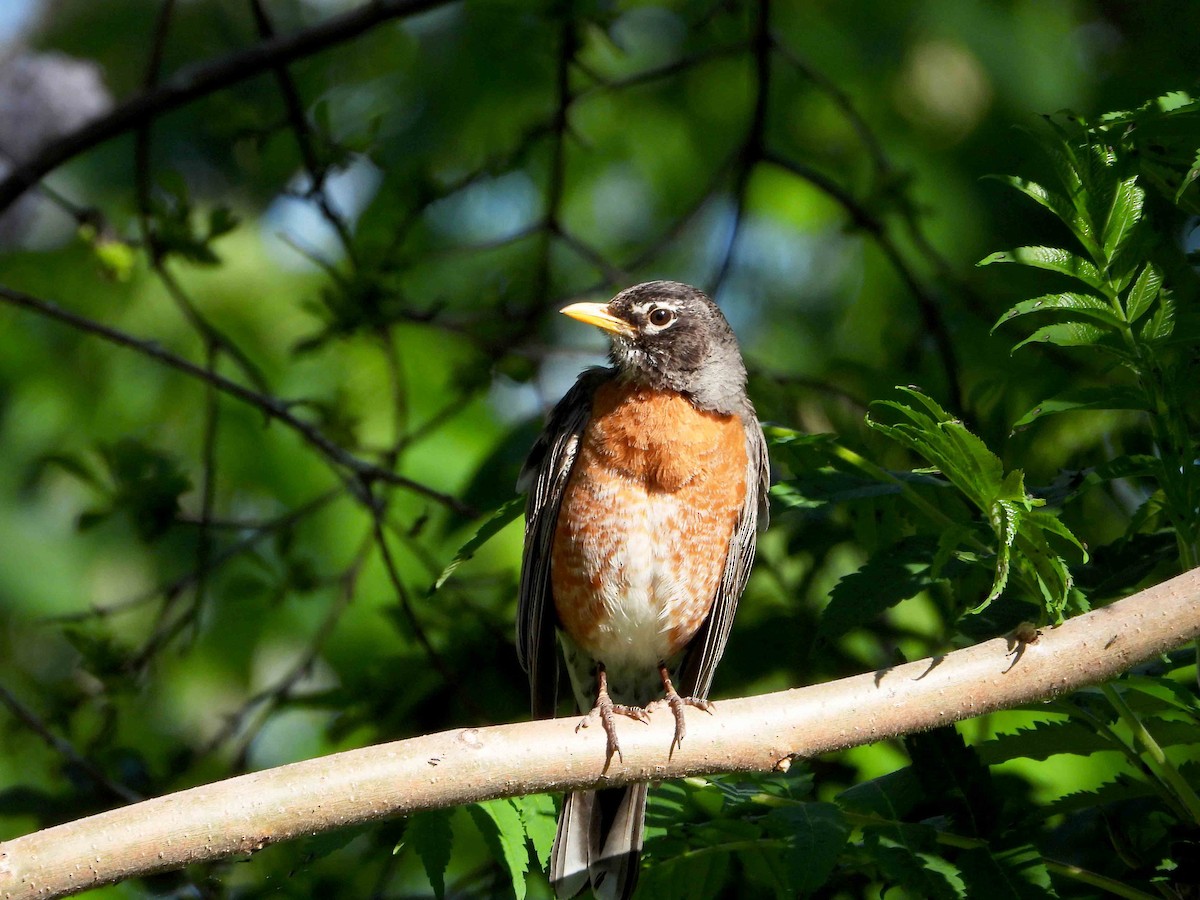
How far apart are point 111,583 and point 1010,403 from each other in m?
4.14

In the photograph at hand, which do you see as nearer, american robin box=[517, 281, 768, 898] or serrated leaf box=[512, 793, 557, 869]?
serrated leaf box=[512, 793, 557, 869]

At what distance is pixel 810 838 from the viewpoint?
8.01ft

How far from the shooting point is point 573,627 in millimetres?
4098

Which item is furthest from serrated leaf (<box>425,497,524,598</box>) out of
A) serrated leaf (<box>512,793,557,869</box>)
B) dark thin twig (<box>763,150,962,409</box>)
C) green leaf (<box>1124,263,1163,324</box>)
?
dark thin twig (<box>763,150,962,409</box>)

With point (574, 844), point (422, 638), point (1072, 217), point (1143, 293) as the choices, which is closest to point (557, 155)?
point (422, 638)

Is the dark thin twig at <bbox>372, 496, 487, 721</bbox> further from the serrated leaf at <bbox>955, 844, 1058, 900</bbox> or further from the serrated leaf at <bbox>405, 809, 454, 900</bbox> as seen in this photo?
the serrated leaf at <bbox>955, 844, 1058, 900</bbox>

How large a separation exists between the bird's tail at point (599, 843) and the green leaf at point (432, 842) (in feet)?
3.43

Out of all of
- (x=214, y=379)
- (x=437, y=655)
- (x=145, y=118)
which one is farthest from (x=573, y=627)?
(x=145, y=118)

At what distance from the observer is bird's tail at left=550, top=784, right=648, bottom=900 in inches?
143

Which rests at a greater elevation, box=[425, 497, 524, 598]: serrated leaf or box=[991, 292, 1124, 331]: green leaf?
box=[991, 292, 1124, 331]: green leaf

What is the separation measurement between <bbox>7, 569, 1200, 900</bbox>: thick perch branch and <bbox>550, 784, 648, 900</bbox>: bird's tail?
103 cm

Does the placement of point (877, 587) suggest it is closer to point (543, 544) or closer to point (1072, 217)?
point (1072, 217)

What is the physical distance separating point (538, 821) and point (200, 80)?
10.0ft

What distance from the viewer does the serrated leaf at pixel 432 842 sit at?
8.43 ft
